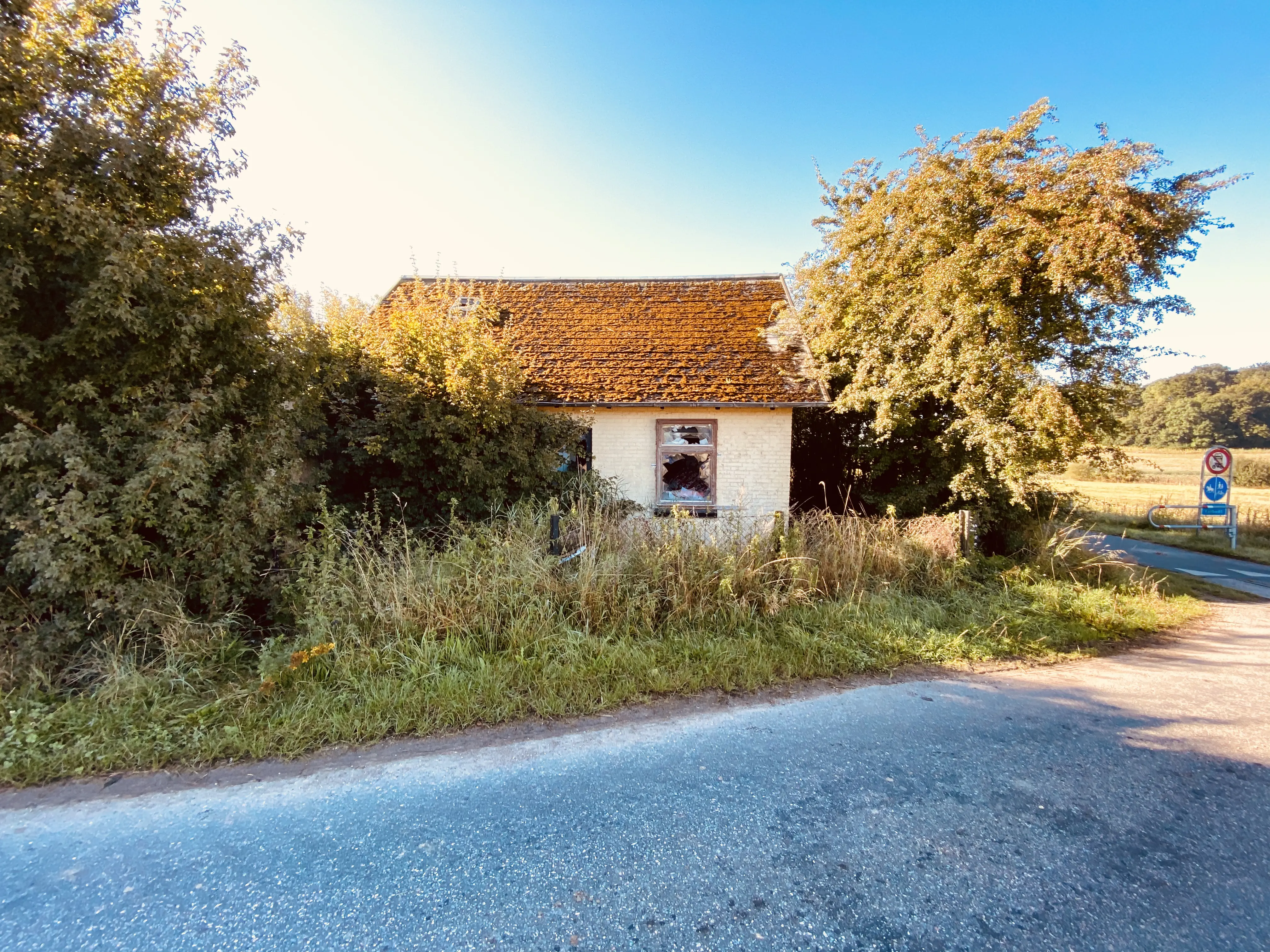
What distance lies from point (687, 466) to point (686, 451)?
0.37 meters

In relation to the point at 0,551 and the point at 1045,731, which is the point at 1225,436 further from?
the point at 0,551

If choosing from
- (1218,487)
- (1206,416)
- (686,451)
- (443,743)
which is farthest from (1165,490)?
(1206,416)

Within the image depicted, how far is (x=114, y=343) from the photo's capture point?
13.8 feet

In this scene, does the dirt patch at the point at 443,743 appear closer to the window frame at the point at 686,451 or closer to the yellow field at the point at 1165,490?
the window frame at the point at 686,451

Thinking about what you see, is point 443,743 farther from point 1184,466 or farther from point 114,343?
point 1184,466

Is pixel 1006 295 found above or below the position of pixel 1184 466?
above

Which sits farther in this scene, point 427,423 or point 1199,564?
point 1199,564

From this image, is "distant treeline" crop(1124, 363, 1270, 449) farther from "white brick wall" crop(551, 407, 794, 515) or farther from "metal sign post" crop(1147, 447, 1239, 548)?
"white brick wall" crop(551, 407, 794, 515)

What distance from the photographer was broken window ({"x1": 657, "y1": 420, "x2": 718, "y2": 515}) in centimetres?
1053

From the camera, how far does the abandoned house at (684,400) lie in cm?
1018

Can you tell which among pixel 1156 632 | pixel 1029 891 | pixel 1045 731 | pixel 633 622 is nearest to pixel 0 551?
pixel 633 622

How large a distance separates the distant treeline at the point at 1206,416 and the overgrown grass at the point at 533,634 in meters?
58.8

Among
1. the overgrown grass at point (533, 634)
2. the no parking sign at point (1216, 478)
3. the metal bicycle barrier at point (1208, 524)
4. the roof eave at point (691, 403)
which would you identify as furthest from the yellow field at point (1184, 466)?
the overgrown grass at point (533, 634)

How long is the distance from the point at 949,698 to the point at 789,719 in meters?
1.54
